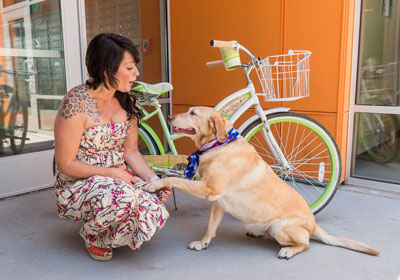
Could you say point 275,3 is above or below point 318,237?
above

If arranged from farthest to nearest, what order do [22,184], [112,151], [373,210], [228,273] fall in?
[22,184]
[373,210]
[112,151]
[228,273]

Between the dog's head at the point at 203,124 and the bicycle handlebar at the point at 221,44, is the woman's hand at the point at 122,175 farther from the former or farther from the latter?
the bicycle handlebar at the point at 221,44

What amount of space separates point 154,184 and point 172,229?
2.21ft

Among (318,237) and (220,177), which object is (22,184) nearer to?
(220,177)

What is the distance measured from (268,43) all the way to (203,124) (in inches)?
73.7

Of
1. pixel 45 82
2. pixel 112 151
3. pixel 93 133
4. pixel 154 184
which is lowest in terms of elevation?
pixel 154 184

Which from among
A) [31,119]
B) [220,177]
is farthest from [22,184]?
[220,177]

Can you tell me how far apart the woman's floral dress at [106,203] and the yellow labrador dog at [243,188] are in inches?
7.0

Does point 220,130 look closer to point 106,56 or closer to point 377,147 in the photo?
point 106,56

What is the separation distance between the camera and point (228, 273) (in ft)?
6.90

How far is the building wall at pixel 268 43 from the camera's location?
339 centimetres

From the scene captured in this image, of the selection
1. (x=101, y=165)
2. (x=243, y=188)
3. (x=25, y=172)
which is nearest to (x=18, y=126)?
(x=25, y=172)

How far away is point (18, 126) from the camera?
3482 mm

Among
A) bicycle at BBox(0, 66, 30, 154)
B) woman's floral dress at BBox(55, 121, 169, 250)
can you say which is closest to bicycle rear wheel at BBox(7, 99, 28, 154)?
bicycle at BBox(0, 66, 30, 154)
